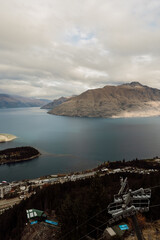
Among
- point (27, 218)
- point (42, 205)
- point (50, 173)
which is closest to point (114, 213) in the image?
point (27, 218)

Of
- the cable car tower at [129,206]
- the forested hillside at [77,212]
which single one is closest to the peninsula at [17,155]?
the forested hillside at [77,212]

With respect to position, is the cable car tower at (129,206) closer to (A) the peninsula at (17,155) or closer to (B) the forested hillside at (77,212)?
(B) the forested hillside at (77,212)

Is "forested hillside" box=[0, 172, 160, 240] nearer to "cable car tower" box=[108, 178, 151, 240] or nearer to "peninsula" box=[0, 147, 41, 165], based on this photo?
"cable car tower" box=[108, 178, 151, 240]

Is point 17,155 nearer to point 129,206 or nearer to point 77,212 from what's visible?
point 77,212

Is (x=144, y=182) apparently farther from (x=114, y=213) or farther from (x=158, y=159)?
(x=158, y=159)

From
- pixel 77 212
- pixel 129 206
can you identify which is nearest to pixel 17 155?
pixel 77 212

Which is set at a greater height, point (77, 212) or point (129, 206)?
point (129, 206)

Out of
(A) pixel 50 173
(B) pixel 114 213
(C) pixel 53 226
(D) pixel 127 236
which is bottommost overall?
(A) pixel 50 173

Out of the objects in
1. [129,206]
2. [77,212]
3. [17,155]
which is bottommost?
[17,155]

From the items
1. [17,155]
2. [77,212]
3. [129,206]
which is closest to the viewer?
[129,206]

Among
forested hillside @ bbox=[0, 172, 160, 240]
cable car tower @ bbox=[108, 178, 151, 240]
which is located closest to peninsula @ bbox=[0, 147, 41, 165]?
forested hillside @ bbox=[0, 172, 160, 240]

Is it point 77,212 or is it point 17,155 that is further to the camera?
point 17,155
